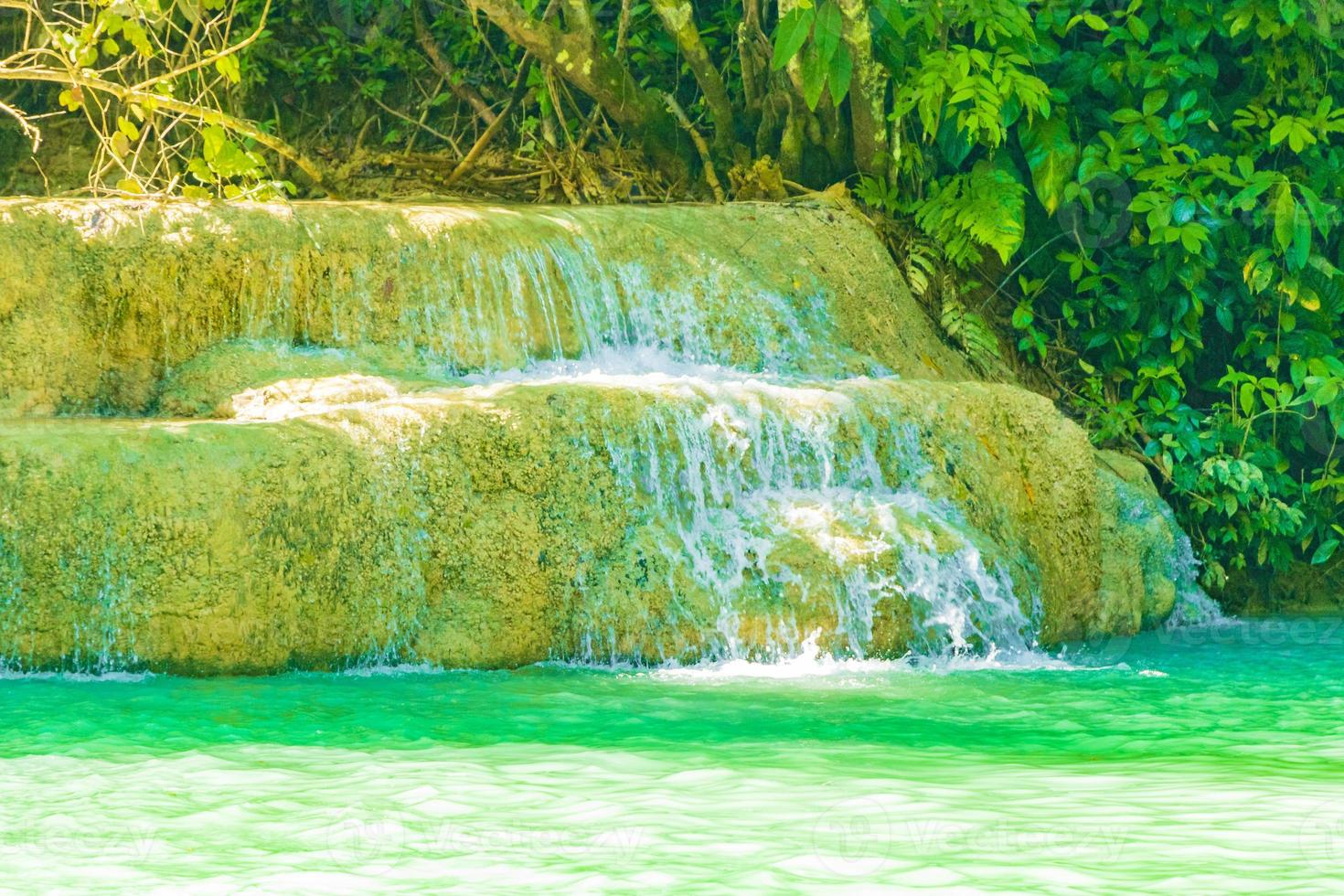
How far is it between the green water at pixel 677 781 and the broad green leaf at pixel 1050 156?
3.59m

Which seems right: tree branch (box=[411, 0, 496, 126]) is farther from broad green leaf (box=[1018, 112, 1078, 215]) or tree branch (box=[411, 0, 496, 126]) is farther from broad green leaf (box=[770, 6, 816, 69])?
broad green leaf (box=[1018, 112, 1078, 215])

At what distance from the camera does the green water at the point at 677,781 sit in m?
3.10

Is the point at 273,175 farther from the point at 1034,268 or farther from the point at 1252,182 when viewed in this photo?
the point at 1252,182

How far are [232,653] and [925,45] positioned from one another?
17.6 ft

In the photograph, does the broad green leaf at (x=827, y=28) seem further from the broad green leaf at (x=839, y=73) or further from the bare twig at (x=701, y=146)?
the bare twig at (x=701, y=146)

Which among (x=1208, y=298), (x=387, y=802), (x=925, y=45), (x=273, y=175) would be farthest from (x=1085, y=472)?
(x=273, y=175)

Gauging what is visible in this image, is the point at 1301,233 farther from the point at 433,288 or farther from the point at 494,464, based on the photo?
the point at 494,464

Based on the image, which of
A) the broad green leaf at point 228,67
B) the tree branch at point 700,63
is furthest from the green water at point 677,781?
the tree branch at point 700,63

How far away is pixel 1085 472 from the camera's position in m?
7.41

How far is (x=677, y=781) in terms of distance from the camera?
393 cm

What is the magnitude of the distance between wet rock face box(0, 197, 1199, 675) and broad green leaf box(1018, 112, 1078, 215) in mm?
1284

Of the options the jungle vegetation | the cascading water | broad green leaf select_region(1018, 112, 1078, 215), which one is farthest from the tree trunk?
the cascading water

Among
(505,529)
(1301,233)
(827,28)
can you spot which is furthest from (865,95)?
(505,529)

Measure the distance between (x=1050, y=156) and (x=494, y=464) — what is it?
167 inches
